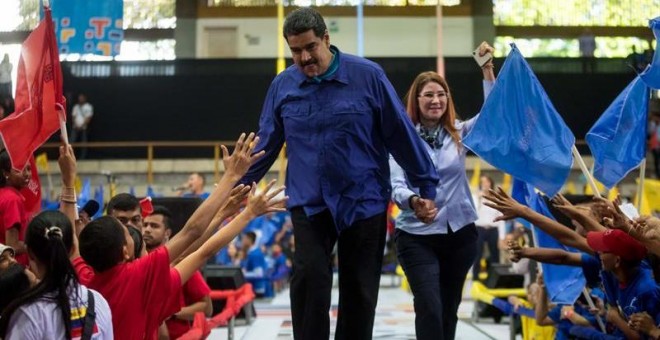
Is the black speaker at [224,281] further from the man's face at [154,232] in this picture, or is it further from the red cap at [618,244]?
the red cap at [618,244]

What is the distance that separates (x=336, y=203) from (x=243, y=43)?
2309 cm

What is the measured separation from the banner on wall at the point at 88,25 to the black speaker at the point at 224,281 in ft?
12.0

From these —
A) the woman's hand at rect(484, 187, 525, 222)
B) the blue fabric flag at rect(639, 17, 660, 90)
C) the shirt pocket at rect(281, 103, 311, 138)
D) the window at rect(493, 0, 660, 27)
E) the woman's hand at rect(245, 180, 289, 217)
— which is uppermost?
the window at rect(493, 0, 660, 27)

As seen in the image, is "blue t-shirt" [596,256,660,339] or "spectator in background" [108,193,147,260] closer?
"blue t-shirt" [596,256,660,339]

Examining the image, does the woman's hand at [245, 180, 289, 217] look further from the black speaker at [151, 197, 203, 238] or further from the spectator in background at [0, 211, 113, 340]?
the black speaker at [151, 197, 203, 238]

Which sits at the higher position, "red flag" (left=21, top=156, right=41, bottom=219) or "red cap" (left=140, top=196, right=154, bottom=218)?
"red flag" (left=21, top=156, right=41, bottom=219)

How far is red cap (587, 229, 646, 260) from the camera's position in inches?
189

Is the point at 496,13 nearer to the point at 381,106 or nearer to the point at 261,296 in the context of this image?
the point at 261,296

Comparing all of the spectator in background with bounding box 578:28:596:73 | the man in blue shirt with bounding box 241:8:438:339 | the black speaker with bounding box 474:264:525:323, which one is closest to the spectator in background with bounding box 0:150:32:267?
the man in blue shirt with bounding box 241:8:438:339

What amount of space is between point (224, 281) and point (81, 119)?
13997 mm

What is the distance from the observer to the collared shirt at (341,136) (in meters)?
4.36

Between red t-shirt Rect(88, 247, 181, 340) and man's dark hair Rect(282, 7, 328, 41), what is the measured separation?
3.38ft

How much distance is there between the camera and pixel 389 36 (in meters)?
27.0

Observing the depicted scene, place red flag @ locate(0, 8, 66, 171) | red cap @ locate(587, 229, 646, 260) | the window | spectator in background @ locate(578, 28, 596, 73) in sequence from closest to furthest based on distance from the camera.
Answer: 1. red cap @ locate(587, 229, 646, 260)
2. red flag @ locate(0, 8, 66, 171)
3. spectator in background @ locate(578, 28, 596, 73)
4. the window
